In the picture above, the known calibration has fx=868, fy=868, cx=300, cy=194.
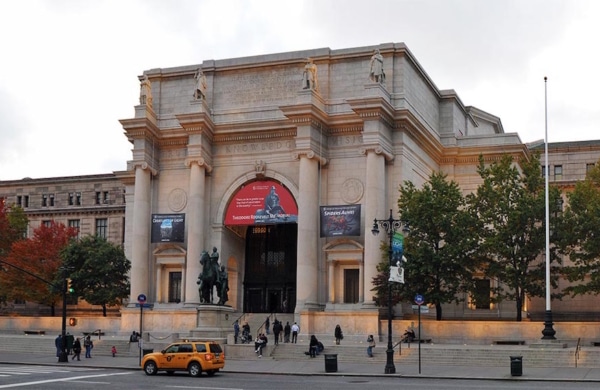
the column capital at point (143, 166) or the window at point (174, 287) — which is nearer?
the column capital at point (143, 166)

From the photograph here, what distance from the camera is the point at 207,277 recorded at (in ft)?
176

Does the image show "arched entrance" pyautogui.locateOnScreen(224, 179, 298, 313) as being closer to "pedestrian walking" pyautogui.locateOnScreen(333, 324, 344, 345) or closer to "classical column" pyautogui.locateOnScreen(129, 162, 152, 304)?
"classical column" pyautogui.locateOnScreen(129, 162, 152, 304)

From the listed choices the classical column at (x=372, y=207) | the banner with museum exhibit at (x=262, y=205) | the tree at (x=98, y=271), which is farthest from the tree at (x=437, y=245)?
the tree at (x=98, y=271)

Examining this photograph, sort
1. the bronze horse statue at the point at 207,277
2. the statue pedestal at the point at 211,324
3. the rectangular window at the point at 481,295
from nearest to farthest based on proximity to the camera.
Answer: the statue pedestal at the point at 211,324 → the bronze horse statue at the point at 207,277 → the rectangular window at the point at 481,295

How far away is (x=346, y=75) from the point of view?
65.2 meters

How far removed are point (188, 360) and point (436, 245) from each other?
22.7 metres

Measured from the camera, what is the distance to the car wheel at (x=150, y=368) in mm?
39812

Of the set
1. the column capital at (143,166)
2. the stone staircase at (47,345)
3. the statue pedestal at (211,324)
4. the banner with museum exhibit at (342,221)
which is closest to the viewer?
the statue pedestal at (211,324)

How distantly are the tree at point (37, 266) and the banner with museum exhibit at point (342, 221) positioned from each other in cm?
2433

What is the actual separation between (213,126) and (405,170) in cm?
1512

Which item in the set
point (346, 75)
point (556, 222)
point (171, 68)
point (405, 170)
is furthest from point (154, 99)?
point (556, 222)

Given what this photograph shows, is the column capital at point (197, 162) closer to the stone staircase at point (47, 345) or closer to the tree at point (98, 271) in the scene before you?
the tree at point (98, 271)

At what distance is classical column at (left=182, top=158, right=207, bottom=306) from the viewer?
2547 inches

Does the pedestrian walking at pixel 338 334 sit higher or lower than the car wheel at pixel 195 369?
higher
